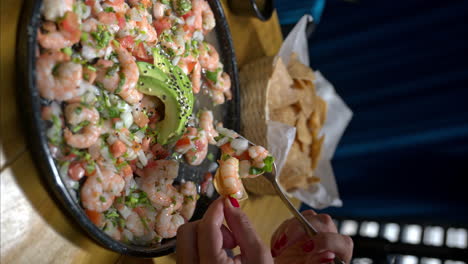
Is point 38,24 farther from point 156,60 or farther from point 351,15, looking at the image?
point 351,15

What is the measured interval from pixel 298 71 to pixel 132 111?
0.85 m

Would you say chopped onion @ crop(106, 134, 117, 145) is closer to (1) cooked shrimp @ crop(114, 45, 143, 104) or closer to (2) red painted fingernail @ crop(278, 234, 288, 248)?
(1) cooked shrimp @ crop(114, 45, 143, 104)

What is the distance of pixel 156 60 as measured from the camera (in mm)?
1033

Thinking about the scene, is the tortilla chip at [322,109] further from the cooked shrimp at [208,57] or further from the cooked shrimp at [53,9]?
the cooked shrimp at [53,9]

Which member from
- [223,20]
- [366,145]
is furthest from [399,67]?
[223,20]

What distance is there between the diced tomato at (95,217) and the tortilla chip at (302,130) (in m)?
0.87

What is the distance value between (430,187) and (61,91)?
208 centimetres

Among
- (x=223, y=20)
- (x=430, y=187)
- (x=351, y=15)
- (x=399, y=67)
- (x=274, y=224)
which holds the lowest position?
(x=430, y=187)

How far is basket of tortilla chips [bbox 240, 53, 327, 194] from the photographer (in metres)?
1.40

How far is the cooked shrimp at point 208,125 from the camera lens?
3.93ft

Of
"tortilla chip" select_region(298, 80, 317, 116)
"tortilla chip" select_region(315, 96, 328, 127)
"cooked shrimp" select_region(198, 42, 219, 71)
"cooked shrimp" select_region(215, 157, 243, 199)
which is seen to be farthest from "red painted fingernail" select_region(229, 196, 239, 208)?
"tortilla chip" select_region(315, 96, 328, 127)

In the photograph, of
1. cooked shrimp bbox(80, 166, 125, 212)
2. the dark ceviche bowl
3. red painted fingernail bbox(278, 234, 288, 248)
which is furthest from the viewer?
red painted fingernail bbox(278, 234, 288, 248)

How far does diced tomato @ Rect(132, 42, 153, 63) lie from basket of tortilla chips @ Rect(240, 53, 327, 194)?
0.48 m


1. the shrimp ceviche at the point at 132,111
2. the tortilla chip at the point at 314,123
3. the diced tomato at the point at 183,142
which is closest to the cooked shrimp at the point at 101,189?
the shrimp ceviche at the point at 132,111
